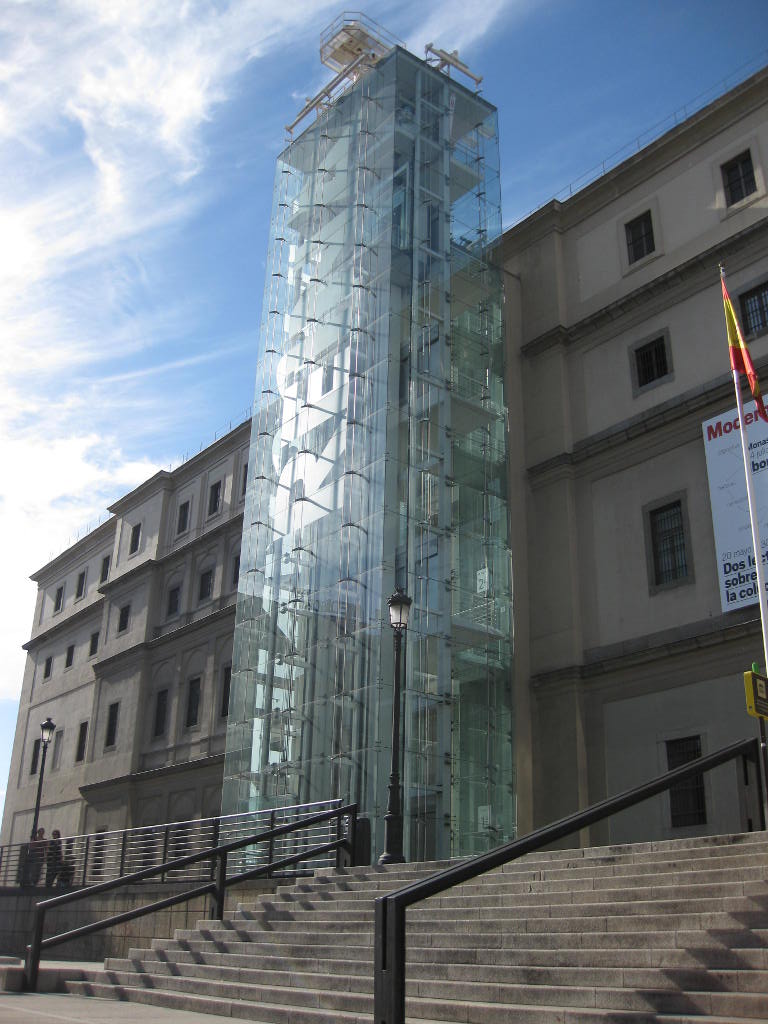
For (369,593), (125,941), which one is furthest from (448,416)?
(125,941)

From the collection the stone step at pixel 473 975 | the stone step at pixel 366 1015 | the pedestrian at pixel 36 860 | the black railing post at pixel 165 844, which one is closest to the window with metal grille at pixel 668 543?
the black railing post at pixel 165 844

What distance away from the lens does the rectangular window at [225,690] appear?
1405 inches

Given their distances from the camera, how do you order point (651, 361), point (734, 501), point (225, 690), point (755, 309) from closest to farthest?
point (734, 501) < point (755, 309) < point (651, 361) < point (225, 690)

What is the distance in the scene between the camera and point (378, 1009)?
24.9 feet

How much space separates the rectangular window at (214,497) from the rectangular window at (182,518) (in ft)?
5.78

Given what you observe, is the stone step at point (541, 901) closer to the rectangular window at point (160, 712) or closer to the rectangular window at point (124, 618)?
the rectangular window at point (160, 712)

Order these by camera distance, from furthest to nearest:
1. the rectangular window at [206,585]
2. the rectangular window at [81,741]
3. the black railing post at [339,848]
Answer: the rectangular window at [81,741], the rectangular window at [206,585], the black railing post at [339,848]

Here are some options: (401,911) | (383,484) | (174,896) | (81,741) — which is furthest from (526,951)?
(81,741)

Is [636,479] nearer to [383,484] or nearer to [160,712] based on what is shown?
[383,484]

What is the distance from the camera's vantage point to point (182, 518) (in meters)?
42.4

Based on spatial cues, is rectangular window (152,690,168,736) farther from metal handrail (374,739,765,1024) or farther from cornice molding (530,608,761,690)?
metal handrail (374,739,765,1024)

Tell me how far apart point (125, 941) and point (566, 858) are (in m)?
Answer: 10.4

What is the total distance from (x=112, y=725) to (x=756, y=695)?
34.2m

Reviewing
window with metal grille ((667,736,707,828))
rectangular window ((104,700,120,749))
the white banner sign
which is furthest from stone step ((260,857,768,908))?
rectangular window ((104,700,120,749))
